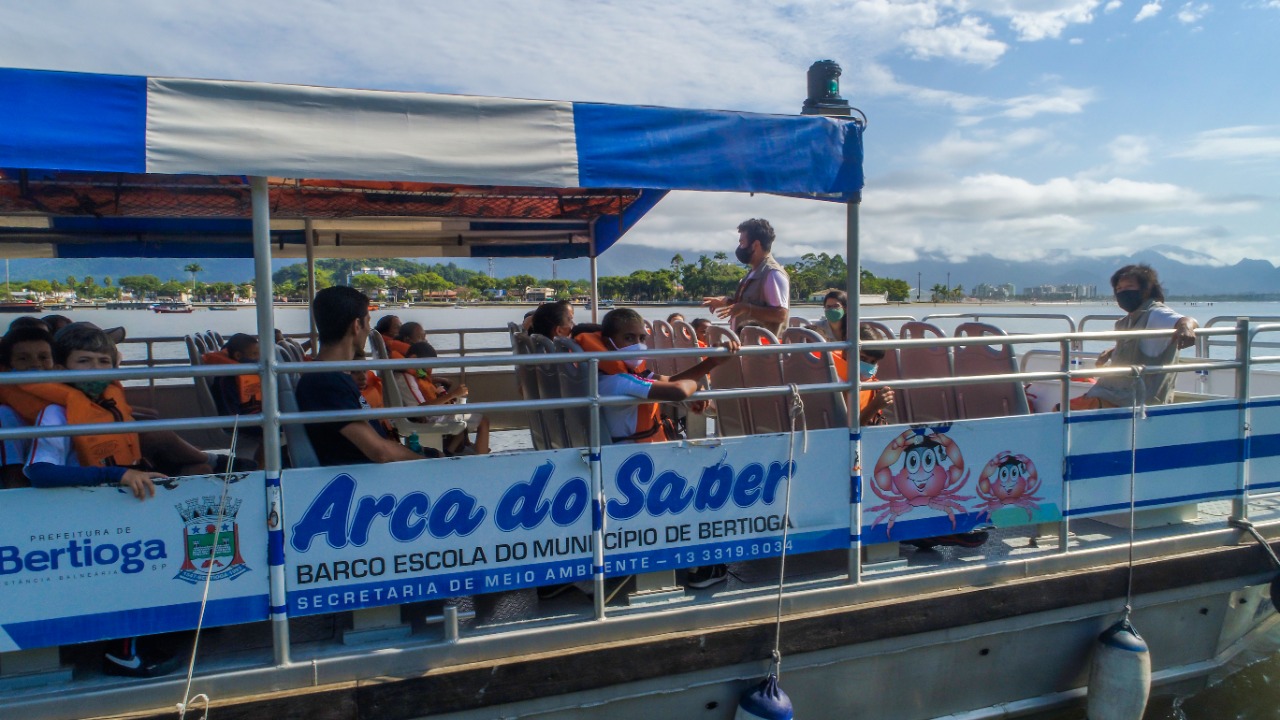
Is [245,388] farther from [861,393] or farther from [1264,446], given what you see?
[1264,446]

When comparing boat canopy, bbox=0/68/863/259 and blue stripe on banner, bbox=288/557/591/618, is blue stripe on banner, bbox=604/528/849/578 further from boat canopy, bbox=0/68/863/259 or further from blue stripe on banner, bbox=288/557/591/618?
boat canopy, bbox=0/68/863/259

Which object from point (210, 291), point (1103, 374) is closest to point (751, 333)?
point (1103, 374)

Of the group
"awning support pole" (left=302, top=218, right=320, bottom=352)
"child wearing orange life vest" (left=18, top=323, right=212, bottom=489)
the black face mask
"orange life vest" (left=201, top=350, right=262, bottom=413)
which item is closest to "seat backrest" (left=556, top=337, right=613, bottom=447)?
"child wearing orange life vest" (left=18, top=323, right=212, bottom=489)

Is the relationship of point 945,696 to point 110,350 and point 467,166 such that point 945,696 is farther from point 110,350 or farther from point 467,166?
point 110,350

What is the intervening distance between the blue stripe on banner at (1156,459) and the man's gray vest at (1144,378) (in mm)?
335

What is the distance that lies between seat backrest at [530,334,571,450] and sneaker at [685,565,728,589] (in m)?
0.93

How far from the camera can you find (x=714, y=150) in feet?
11.5

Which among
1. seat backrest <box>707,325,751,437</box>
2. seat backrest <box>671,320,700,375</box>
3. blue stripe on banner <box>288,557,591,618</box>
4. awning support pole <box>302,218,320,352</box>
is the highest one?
awning support pole <box>302,218,320,352</box>

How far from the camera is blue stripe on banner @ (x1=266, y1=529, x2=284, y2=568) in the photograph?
3.09m

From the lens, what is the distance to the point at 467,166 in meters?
3.17

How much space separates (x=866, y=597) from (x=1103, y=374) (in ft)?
6.43

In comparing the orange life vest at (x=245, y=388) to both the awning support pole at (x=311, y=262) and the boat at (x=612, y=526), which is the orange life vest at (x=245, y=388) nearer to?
the boat at (x=612, y=526)

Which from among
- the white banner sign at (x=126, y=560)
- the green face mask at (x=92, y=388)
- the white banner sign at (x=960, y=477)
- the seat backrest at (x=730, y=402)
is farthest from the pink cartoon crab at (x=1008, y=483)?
the green face mask at (x=92, y=388)

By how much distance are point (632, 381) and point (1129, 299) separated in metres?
3.77
